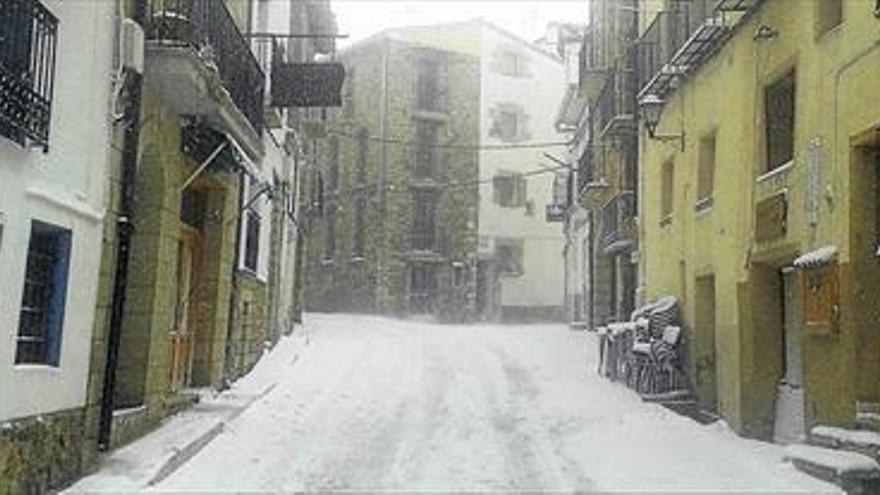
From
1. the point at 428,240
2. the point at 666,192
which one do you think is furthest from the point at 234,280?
the point at 428,240

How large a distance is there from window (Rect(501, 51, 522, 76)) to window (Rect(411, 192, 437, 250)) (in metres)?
6.81

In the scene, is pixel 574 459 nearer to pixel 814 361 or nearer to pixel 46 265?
pixel 814 361

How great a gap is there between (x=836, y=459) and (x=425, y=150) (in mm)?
34172

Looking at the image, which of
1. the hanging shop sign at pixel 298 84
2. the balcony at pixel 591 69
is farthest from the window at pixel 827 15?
the balcony at pixel 591 69

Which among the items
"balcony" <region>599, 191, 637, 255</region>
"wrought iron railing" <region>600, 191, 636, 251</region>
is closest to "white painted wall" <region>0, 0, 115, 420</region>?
"balcony" <region>599, 191, 637, 255</region>

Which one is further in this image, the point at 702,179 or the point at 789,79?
the point at 702,179

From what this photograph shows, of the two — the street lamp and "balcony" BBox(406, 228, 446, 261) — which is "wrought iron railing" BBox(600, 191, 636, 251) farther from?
"balcony" BBox(406, 228, 446, 261)

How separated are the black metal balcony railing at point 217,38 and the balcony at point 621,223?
9.43 metres

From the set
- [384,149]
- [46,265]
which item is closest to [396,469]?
[46,265]

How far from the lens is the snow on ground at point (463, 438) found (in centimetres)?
938

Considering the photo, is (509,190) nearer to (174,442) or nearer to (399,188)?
(399,188)

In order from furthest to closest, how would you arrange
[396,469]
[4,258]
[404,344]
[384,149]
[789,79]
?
[384,149] → [404,344] → [789,79] → [396,469] → [4,258]

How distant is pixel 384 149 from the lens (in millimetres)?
41812

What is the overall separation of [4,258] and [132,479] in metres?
2.29
